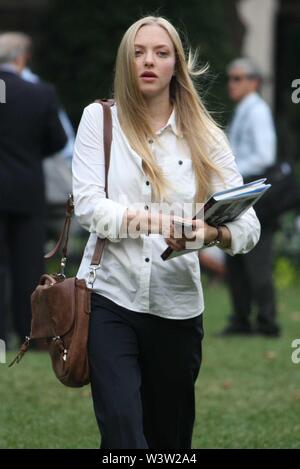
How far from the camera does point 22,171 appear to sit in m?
8.85

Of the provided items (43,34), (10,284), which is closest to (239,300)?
(10,284)

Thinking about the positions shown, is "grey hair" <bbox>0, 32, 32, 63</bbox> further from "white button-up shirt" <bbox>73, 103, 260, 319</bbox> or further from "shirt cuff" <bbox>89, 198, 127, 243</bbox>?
"shirt cuff" <bbox>89, 198, 127, 243</bbox>

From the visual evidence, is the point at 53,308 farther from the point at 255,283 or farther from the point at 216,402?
the point at 255,283

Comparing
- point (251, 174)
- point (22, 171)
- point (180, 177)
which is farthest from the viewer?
point (251, 174)

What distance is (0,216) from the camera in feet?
29.2

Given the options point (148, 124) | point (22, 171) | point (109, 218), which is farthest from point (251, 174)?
point (109, 218)

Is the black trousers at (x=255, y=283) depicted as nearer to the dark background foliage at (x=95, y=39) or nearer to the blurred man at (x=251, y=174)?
the blurred man at (x=251, y=174)

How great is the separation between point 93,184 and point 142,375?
75cm

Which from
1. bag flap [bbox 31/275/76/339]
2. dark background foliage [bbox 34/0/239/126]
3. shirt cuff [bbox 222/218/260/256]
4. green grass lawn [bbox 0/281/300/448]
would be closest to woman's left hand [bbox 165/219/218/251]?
shirt cuff [bbox 222/218/260/256]

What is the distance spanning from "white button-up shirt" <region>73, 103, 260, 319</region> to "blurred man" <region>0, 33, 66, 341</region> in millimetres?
4225

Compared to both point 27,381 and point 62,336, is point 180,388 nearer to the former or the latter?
point 62,336

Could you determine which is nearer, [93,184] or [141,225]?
[141,225]

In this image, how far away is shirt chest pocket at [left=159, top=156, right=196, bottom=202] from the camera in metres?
4.56

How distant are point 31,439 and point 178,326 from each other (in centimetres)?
192
